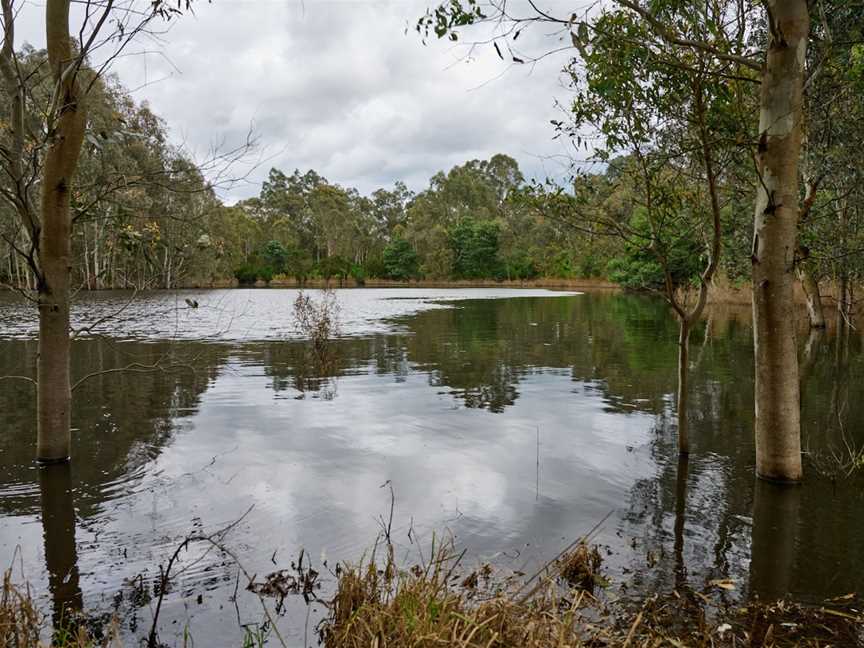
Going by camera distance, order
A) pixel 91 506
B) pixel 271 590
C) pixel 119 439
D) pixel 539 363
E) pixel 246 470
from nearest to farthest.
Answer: pixel 271 590 → pixel 91 506 → pixel 246 470 → pixel 119 439 → pixel 539 363

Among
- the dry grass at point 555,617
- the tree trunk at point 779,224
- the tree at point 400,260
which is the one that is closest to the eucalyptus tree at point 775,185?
the tree trunk at point 779,224

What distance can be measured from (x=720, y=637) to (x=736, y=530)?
2634mm

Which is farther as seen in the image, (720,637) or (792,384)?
(792,384)

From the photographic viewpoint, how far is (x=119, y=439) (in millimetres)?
9961

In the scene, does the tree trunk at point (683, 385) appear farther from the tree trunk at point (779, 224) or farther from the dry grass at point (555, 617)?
the dry grass at point (555, 617)

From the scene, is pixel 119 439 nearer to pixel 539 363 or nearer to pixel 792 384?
pixel 792 384

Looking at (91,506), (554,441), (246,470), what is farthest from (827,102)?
(91,506)

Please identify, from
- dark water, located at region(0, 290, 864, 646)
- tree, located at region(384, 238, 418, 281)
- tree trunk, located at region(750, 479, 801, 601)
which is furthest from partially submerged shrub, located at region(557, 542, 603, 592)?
tree, located at region(384, 238, 418, 281)

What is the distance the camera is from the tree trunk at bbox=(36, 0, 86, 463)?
22.8 feet

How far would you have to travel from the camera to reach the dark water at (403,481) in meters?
5.56

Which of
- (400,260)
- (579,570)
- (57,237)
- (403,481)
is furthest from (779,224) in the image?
(400,260)

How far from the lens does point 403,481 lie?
820 cm

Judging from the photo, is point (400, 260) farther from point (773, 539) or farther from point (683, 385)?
point (773, 539)

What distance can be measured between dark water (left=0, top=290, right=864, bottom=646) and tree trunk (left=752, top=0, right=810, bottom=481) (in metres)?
1.10
